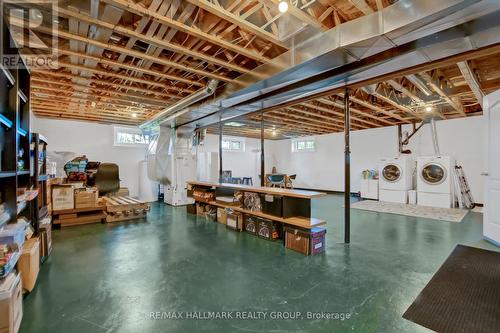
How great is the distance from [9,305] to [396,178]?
8.72 metres

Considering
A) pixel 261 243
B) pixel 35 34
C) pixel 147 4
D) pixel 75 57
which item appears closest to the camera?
pixel 147 4

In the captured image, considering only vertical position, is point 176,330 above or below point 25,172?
below

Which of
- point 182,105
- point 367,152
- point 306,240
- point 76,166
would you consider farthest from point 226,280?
point 367,152

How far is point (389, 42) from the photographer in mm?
2268

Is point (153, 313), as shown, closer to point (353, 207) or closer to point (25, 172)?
point (25, 172)

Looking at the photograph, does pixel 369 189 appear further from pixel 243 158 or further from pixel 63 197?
pixel 63 197

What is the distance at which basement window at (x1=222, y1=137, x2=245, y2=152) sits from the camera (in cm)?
1117

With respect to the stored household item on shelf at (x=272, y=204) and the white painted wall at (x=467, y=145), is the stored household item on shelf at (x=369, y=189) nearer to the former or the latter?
the white painted wall at (x=467, y=145)

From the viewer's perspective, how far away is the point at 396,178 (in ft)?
24.5

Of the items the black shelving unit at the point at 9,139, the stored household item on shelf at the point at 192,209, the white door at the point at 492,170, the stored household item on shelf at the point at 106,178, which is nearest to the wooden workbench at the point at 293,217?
the stored household item on shelf at the point at 192,209

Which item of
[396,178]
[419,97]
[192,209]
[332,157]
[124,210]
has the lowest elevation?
[192,209]

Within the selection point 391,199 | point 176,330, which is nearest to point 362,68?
point 176,330

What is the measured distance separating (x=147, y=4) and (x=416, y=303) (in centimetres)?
380

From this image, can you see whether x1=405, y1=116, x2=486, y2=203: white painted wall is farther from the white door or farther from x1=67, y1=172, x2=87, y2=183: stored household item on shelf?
x1=67, y1=172, x2=87, y2=183: stored household item on shelf
